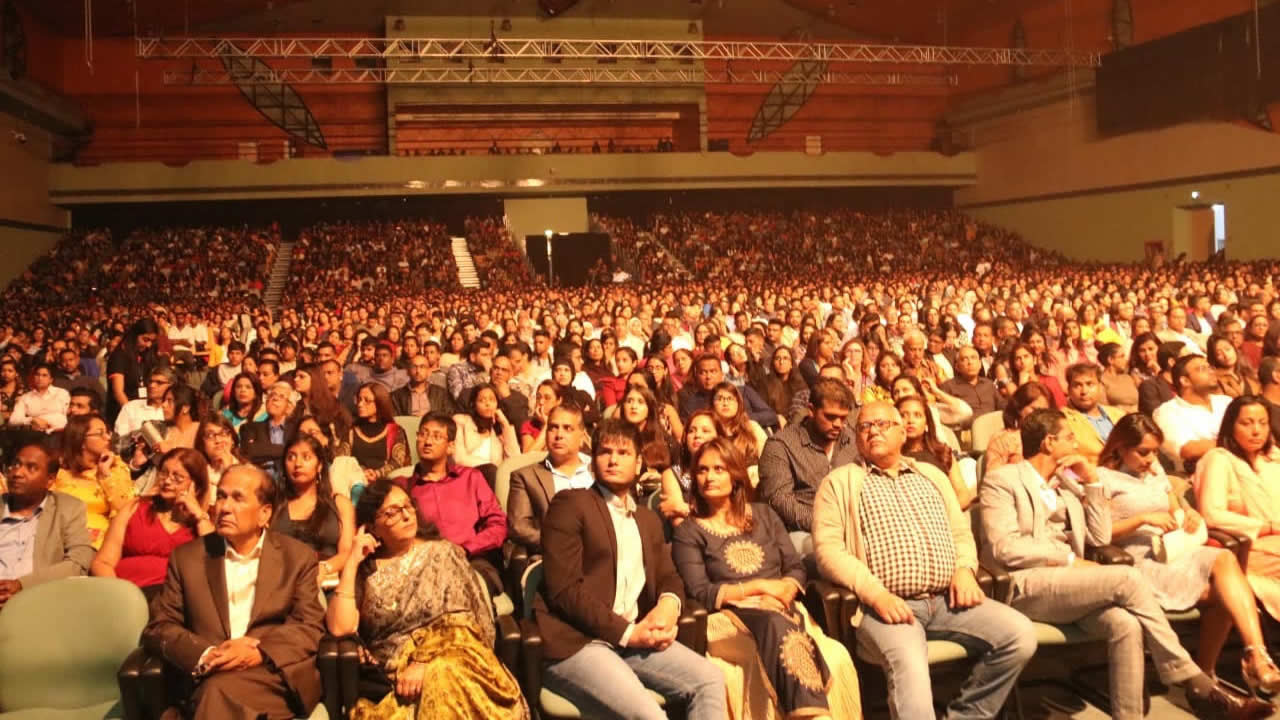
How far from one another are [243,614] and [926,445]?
9.80 feet

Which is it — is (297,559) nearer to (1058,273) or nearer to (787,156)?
(1058,273)

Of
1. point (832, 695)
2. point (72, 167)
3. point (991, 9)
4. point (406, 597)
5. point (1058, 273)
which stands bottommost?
point (832, 695)

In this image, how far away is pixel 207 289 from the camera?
20656mm

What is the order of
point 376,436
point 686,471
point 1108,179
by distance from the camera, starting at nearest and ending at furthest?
point 686,471
point 376,436
point 1108,179

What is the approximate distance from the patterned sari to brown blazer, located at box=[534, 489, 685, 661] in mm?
206

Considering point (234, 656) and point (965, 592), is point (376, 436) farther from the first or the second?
point (965, 592)

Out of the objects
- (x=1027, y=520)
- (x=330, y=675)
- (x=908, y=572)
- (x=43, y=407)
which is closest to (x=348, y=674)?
(x=330, y=675)

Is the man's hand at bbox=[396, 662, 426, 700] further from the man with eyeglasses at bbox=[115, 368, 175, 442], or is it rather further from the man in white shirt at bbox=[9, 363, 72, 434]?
the man in white shirt at bbox=[9, 363, 72, 434]

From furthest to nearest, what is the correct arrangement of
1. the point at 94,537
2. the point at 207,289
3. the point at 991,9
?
the point at 991,9, the point at 207,289, the point at 94,537

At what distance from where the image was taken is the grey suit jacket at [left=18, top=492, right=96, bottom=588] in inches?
147

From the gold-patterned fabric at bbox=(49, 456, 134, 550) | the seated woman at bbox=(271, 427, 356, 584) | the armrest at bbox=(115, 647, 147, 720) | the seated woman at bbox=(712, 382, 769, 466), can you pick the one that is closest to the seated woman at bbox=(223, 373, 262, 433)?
the gold-patterned fabric at bbox=(49, 456, 134, 550)

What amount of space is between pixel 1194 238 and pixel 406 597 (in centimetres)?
2342

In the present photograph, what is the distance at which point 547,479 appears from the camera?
13.8 ft

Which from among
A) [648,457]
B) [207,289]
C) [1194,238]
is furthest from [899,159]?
[648,457]
